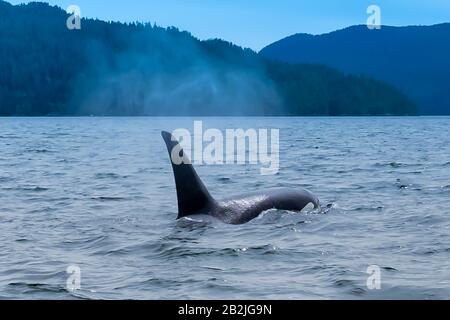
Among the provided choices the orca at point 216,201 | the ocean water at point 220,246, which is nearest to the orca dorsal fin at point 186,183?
the orca at point 216,201

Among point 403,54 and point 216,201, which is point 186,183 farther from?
point 403,54

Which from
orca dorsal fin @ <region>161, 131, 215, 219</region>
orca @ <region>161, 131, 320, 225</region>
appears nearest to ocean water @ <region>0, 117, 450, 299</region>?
orca @ <region>161, 131, 320, 225</region>

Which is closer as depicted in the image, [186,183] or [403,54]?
[186,183]

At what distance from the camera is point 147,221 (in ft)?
51.0

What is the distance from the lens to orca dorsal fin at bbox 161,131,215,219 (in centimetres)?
1369

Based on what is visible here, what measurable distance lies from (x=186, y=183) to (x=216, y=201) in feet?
3.32

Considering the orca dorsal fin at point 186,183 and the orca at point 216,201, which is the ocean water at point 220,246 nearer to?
the orca at point 216,201

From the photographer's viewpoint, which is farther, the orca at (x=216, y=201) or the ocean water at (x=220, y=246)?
the orca at (x=216, y=201)

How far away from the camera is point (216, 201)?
14484mm

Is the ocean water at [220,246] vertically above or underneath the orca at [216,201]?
underneath

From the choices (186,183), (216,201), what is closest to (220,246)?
(186,183)

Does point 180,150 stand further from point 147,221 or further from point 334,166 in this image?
point 334,166

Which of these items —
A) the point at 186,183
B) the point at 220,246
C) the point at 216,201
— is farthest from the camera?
the point at 216,201

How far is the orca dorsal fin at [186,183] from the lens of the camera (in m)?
13.7
